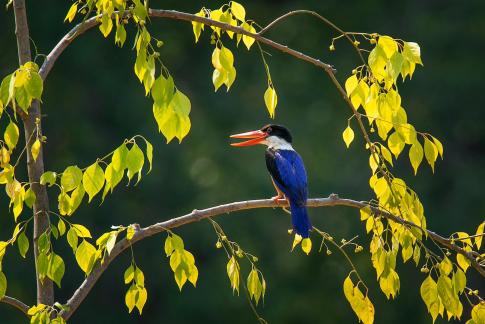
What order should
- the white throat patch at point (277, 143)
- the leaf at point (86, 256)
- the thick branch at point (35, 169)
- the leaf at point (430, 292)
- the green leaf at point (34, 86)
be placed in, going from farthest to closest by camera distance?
1. the white throat patch at point (277, 143)
2. the leaf at point (430, 292)
3. the thick branch at point (35, 169)
4. the leaf at point (86, 256)
5. the green leaf at point (34, 86)

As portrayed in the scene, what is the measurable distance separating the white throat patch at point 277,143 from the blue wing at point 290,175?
0.11 m

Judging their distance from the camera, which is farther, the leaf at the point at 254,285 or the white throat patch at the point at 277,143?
the white throat patch at the point at 277,143

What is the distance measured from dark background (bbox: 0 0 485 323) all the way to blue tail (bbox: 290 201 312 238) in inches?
211

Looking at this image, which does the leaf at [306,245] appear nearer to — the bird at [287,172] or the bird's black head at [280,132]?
the bird at [287,172]

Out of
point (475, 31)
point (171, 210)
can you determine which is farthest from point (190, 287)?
point (475, 31)

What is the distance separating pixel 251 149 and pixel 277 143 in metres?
5.06

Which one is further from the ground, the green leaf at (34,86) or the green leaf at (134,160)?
the green leaf at (34,86)


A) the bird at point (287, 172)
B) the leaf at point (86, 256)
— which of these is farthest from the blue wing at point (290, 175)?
→ the leaf at point (86, 256)

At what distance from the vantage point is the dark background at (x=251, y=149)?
9.46 metres

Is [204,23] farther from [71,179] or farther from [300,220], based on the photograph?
[300,220]

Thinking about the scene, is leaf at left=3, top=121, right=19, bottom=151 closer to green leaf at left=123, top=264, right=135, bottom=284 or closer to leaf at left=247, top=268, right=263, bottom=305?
green leaf at left=123, top=264, right=135, bottom=284

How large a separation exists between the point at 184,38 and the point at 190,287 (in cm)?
257

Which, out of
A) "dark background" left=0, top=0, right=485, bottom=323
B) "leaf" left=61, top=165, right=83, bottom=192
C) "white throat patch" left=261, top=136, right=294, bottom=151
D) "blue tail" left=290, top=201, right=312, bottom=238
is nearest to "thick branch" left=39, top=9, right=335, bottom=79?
"leaf" left=61, top=165, right=83, bottom=192

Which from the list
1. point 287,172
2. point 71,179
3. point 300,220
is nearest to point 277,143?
point 287,172
